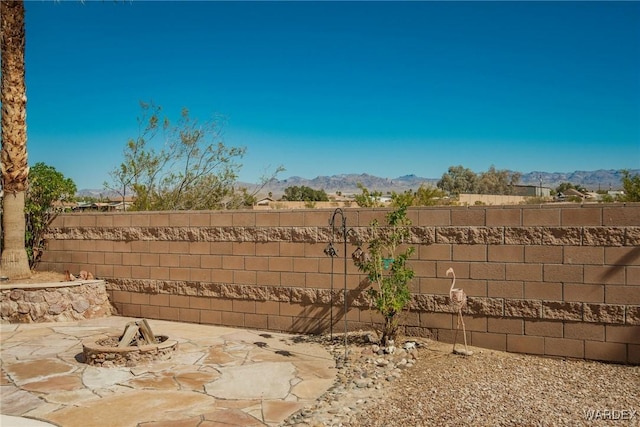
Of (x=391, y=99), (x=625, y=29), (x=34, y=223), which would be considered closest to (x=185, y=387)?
(x=34, y=223)

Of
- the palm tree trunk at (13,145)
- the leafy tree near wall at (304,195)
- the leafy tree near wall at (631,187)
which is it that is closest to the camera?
the leafy tree near wall at (631,187)

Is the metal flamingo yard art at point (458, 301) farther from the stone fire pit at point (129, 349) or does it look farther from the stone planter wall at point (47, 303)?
the stone planter wall at point (47, 303)

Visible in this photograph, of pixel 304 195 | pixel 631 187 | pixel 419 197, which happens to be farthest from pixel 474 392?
pixel 304 195

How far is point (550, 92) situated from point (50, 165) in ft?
133

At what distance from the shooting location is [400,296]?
7.01 m

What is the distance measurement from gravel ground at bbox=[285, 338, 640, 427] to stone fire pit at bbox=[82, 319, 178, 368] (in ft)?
7.66

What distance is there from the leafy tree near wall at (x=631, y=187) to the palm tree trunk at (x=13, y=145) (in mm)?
11479

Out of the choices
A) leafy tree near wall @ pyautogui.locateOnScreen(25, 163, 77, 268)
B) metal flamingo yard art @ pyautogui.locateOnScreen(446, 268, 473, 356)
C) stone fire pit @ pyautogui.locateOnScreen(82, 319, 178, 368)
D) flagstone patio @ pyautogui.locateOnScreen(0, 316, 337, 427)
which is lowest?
flagstone patio @ pyautogui.locateOnScreen(0, 316, 337, 427)

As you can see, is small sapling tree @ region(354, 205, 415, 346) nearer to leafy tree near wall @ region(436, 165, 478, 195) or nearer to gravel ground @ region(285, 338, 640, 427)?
gravel ground @ region(285, 338, 640, 427)

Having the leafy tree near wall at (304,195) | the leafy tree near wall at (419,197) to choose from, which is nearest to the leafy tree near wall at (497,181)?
the leafy tree near wall at (304,195)

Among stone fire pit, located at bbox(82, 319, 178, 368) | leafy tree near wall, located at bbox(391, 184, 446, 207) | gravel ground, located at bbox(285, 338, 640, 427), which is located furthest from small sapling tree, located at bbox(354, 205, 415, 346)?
stone fire pit, located at bbox(82, 319, 178, 368)

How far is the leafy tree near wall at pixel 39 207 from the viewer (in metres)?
10.8

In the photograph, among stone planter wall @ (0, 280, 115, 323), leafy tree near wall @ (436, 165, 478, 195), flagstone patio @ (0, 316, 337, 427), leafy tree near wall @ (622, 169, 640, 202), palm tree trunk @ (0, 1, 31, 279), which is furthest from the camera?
leafy tree near wall @ (436, 165, 478, 195)

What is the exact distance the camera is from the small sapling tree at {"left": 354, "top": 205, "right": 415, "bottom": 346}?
7035 millimetres
